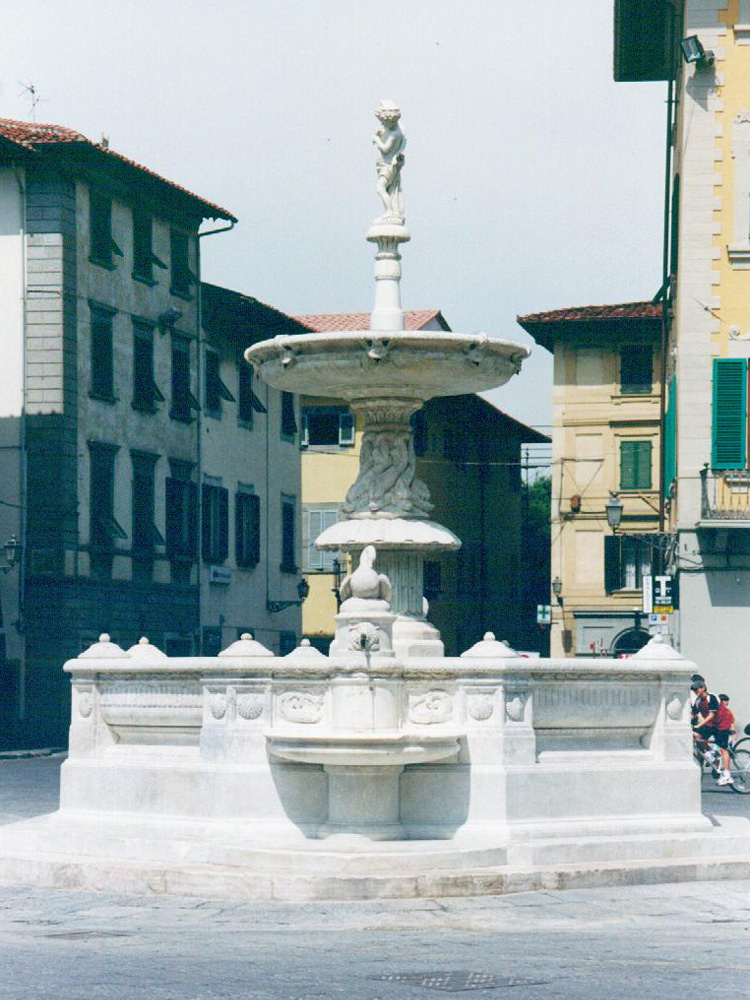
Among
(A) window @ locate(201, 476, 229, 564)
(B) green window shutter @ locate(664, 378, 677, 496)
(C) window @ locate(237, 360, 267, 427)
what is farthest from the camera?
(C) window @ locate(237, 360, 267, 427)

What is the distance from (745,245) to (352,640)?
22.2 metres

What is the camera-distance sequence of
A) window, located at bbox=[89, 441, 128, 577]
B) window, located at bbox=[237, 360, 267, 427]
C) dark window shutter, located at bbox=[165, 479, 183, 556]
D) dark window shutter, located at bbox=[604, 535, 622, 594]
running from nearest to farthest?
window, located at bbox=[89, 441, 128, 577] < dark window shutter, located at bbox=[165, 479, 183, 556] < window, located at bbox=[237, 360, 267, 427] < dark window shutter, located at bbox=[604, 535, 622, 594]

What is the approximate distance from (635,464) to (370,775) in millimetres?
49800

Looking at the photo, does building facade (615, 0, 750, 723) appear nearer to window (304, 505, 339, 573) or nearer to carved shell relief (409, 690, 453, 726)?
carved shell relief (409, 690, 453, 726)

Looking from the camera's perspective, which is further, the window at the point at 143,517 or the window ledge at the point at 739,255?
the window at the point at 143,517

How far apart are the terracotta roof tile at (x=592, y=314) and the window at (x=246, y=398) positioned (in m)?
10.6

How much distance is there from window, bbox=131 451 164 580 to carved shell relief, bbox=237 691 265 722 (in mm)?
32552

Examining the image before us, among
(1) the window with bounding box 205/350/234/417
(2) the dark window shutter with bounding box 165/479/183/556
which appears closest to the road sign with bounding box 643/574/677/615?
(2) the dark window shutter with bounding box 165/479/183/556

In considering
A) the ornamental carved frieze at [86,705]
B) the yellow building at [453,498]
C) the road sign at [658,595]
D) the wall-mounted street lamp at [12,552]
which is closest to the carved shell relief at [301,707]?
the ornamental carved frieze at [86,705]

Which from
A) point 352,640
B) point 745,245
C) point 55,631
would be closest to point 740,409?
point 745,245

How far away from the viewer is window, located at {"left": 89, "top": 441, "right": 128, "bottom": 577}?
148 feet

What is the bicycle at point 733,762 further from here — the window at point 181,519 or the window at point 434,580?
the window at point 434,580

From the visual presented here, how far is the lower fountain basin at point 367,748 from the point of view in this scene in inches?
571

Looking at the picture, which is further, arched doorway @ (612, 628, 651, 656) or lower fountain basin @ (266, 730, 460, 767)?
arched doorway @ (612, 628, 651, 656)
